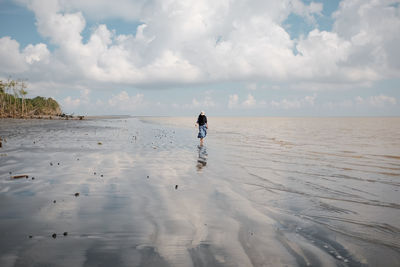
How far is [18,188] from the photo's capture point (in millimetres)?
7398

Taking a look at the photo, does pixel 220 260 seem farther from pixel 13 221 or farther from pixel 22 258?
pixel 13 221

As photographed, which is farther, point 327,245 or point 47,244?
point 327,245

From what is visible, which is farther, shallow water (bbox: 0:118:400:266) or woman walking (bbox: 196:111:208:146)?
woman walking (bbox: 196:111:208:146)

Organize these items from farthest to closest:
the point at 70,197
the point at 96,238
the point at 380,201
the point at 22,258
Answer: the point at 380,201, the point at 70,197, the point at 96,238, the point at 22,258

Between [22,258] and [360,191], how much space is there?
9352mm

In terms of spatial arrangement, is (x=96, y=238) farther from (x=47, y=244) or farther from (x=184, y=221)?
(x=184, y=221)

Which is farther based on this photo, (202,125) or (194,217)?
(202,125)

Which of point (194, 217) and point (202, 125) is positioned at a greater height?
point (202, 125)

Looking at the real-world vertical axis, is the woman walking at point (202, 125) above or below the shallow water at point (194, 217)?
above

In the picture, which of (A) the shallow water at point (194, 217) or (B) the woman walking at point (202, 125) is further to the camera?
(B) the woman walking at point (202, 125)

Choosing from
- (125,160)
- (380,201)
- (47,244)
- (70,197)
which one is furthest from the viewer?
(125,160)

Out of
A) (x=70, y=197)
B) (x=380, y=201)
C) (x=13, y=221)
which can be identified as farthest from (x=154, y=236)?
(x=380, y=201)

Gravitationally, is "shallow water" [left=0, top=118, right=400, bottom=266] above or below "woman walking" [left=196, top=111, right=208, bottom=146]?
below

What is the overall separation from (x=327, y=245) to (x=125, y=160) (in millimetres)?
10612
